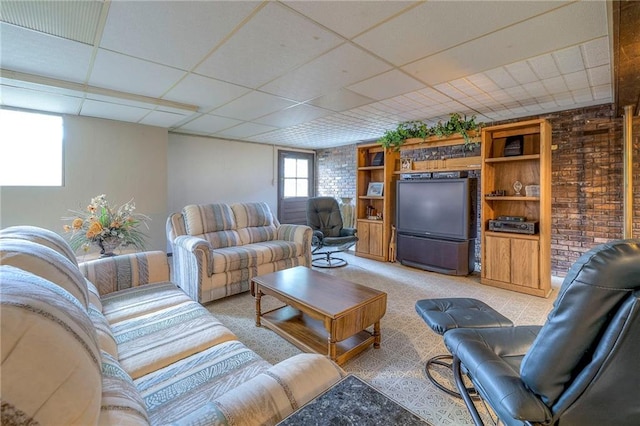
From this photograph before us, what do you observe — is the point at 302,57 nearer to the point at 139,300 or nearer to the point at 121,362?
the point at 139,300

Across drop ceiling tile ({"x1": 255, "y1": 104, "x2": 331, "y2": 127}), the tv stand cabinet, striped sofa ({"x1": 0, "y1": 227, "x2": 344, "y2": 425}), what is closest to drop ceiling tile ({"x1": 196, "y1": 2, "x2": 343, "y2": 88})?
drop ceiling tile ({"x1": 255, "y1": 104, "x2": 331, "y2": 127})

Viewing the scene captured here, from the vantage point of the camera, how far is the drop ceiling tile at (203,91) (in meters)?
2.81

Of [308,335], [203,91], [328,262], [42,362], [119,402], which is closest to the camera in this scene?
[42,362]

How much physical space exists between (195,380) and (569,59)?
3.41m

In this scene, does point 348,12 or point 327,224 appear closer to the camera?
point 348,12

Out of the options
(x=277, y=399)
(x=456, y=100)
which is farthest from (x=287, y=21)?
(x=456, y=100)

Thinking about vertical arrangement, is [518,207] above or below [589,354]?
above

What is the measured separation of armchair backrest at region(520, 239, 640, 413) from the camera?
2.57 ft

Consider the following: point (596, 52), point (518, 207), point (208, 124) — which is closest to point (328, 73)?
point (596, 52)

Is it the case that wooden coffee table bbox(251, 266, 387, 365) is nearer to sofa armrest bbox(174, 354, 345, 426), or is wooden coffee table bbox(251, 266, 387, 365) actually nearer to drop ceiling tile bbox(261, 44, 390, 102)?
sofa armrest bbox(174, 354, 345, 426)

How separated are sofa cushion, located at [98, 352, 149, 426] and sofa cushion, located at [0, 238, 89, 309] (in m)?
0.48

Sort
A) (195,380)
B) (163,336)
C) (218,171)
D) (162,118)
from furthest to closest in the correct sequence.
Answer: (218,171)
(162,118)
(163,336)
(195,380)

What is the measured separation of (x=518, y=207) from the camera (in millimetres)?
3828

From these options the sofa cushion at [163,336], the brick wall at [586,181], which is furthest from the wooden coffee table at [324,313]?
the brick wall at [586,181]
